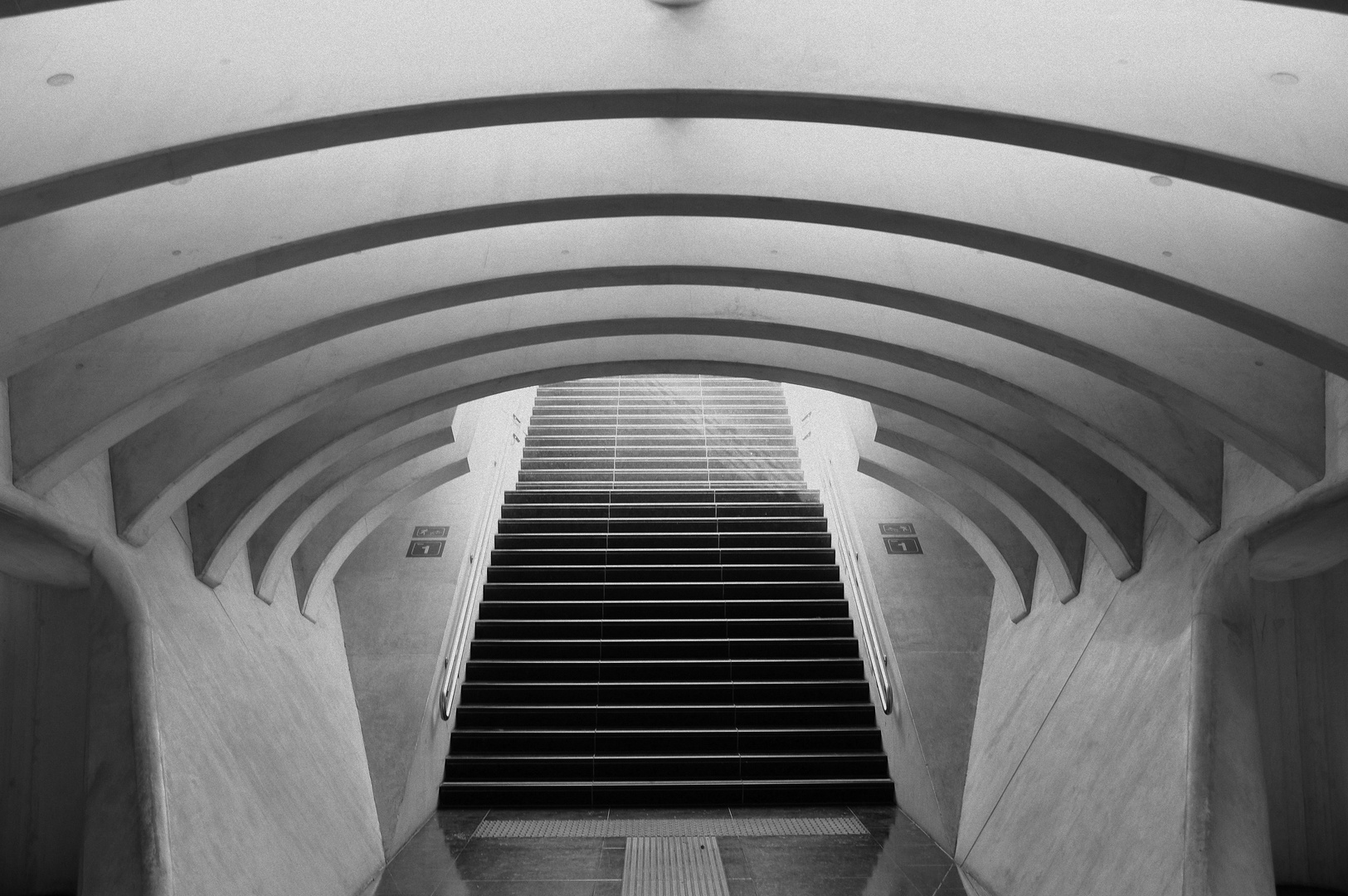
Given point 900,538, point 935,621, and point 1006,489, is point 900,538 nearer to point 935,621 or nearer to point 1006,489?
point 935,621

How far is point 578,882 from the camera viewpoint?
9148mm

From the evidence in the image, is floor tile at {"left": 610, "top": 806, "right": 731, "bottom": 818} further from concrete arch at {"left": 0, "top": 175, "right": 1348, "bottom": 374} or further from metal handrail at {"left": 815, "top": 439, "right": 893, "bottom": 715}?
concrete arch at {"left": 0, "top": 175, "right": 1348, "bottom": 374}

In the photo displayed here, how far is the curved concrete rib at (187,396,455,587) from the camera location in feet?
32.3

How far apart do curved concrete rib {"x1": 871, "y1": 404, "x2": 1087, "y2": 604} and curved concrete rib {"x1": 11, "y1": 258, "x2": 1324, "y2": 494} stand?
145 inches

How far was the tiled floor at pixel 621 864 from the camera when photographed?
29.9ft

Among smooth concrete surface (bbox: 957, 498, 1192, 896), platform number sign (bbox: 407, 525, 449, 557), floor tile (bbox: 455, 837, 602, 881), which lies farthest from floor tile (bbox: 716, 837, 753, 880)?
platform number sign (bbox: 407, 525, 449, 557)

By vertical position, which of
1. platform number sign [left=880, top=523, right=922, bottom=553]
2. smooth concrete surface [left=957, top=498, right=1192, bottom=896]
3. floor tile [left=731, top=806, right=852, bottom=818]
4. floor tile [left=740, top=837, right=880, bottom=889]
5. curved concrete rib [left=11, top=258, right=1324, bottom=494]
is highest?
curved concrete rib [left=11, top=258, right=1324, bottom=494]

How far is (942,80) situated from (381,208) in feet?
10.3

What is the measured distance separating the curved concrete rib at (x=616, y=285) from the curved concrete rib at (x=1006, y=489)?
367 centimetres

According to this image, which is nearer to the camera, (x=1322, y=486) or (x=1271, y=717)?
(x=1322, y=486)

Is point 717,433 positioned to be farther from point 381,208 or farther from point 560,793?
point 381,208

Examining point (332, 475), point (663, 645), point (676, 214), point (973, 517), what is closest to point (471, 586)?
point (663, 645)

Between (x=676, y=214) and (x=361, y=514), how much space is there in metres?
7.65

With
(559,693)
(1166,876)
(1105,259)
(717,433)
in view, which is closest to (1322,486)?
(1105,259)
